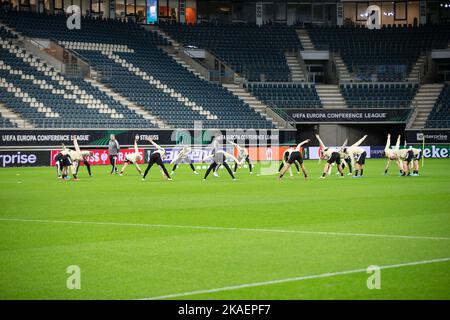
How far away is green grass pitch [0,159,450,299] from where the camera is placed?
11.3m

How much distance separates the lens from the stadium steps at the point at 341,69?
76262 millimetres

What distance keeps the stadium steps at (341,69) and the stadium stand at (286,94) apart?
3.58 m

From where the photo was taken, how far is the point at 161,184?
34.7 m

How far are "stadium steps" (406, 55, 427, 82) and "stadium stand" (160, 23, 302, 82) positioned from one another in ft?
36.8

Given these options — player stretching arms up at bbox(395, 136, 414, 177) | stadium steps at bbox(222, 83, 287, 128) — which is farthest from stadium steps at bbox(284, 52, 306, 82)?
player stretching arms up at bbox(395, 136, 414, 177)

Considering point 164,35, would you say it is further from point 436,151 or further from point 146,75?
point 436,151

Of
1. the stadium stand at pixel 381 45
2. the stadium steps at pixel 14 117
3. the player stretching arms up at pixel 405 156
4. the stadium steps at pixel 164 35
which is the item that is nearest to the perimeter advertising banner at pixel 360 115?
the stadium stand at pixel 381 45

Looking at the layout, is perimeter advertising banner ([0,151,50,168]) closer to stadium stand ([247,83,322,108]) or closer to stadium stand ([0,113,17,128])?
stadium stand ([0,113,17,128])

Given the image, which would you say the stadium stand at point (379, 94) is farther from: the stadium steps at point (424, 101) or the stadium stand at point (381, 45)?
the stadium stand at point (381, 45)

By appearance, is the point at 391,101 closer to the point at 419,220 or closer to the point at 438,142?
the point at 438,142

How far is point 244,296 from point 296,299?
2.36ft

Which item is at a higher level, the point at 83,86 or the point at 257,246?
the point at 83,86
